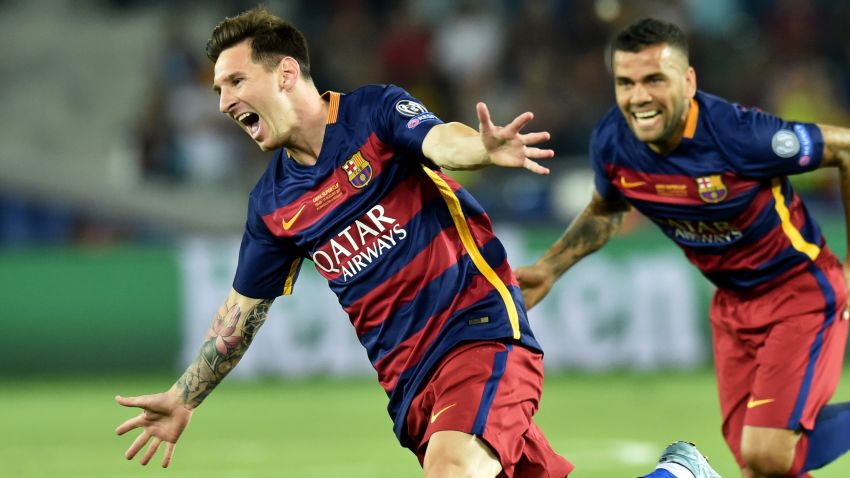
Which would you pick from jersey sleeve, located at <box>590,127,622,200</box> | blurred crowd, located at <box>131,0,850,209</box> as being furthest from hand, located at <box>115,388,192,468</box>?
blurred crowd, located at <box>131,0,850,209</box>

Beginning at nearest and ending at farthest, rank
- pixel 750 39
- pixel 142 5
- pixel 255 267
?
pixel 255 267 → pixel 750 39 → pixel 142 5

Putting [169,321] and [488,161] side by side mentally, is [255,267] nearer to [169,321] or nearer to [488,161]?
[488,161]

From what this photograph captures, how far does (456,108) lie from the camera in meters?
15.8

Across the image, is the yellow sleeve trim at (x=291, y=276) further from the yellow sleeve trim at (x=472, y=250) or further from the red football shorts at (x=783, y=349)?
the red football shorts at (x=783, y=349)

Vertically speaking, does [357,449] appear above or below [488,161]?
below

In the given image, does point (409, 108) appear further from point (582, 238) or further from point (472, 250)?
point (582, 238)

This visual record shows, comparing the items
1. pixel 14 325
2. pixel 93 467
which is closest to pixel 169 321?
pixel 14 325

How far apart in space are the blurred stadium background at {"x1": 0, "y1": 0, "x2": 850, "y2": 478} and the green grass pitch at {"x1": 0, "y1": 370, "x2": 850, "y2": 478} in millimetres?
40

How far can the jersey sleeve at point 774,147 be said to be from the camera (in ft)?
20.2

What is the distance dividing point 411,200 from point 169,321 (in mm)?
8524

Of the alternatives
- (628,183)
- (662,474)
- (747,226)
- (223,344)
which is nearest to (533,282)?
(628,183)

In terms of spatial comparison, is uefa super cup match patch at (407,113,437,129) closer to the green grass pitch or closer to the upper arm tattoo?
the upper arm tattoo

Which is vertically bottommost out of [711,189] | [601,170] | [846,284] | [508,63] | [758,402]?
[758,402]

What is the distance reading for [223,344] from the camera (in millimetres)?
5680
